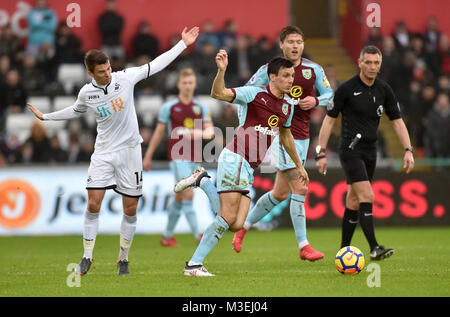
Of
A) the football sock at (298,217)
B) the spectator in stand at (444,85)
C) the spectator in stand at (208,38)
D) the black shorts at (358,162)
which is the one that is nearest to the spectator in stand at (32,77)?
the spectator in stand at (208,38)

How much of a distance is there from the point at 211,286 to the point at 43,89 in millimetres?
12237

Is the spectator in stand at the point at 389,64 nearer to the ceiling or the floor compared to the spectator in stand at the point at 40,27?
nearer to the floor

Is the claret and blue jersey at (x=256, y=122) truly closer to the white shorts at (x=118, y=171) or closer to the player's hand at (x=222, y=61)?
the player's hand at (x=222, y=61)

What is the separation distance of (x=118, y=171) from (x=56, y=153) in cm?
838

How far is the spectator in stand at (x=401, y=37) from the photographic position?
21587mm

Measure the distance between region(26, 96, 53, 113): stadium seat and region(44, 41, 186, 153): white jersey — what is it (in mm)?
9767

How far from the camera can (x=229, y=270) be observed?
938 cm

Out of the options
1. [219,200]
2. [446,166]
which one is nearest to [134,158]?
[219,200]

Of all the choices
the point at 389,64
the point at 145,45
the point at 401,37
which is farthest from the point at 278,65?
the point at 401,37

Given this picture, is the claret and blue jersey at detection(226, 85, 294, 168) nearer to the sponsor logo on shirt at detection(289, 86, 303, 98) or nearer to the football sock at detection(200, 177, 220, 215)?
the football sock at detection(200, 177, 220, 215)

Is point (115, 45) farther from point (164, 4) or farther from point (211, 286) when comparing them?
point (211, 286)

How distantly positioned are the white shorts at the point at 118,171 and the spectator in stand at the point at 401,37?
46.0 feet

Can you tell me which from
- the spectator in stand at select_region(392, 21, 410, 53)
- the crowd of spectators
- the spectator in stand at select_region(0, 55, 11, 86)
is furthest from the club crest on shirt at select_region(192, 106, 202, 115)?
the spectator in stand at select_region(392, 21, 410, 53)
